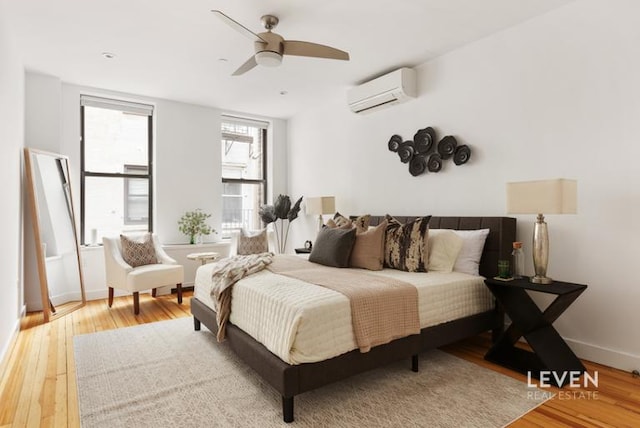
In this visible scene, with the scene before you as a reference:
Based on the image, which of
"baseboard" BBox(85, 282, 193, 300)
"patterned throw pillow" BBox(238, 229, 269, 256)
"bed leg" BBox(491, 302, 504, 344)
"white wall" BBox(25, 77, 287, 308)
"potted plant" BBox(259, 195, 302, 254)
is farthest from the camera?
"potted plant" BBox(259, 195, 302, 254)

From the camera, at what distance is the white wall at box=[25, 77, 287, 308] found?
4398mm

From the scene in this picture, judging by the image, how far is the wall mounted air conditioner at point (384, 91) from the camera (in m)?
4.02

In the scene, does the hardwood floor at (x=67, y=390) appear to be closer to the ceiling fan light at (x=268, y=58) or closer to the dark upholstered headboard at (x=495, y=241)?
the dark upholstered headboard at (x=495, y=241)

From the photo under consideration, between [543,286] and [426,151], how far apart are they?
6.08 feet

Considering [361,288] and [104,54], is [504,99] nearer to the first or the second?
[361,288]

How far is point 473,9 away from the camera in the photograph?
9.70 feet

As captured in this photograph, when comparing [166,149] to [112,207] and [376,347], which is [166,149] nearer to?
[112,207]

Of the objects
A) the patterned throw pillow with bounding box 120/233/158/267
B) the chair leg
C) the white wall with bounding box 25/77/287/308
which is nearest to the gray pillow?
the chair leg

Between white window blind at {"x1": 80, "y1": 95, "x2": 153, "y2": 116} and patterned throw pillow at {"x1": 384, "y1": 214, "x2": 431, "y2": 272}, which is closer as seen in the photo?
patterned throw pillow at {"x1": 384, "y1": 214, "x2": 431, "y2": 272}

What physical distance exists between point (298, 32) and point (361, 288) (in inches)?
91.4

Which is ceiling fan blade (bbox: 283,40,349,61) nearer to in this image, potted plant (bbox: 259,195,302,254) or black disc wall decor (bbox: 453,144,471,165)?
black disc wall decor (bbox: 453,144,471,165)

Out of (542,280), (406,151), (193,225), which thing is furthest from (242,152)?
(542,280)

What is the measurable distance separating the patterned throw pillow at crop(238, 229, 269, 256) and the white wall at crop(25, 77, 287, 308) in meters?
0.82

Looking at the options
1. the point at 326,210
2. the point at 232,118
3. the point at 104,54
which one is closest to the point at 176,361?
the point at 326,210
